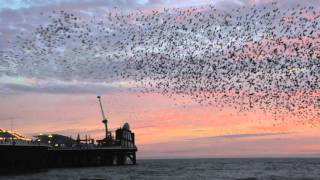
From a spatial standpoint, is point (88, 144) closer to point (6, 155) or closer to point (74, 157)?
point (74, 157)

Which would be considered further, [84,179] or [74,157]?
[74,157]

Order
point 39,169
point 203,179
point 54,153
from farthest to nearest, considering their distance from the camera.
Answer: point 54,153
point 39,169
point 203,179

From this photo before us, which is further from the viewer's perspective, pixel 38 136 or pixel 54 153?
pixel 38 136

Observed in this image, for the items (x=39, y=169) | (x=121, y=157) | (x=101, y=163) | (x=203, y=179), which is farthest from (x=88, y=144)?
(x=203, y=179)

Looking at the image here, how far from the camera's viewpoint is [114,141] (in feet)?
577

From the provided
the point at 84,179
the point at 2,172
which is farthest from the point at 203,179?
the point at 2,172

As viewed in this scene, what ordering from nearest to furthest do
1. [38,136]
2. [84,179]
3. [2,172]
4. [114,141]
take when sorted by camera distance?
1. [84,179]
2. [2,172]
3. [38,136]
4. [114,141]

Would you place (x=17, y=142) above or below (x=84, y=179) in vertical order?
above

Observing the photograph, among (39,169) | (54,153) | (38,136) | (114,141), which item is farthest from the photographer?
(114,141)

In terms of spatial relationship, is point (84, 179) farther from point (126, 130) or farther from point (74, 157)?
point (126, 130)

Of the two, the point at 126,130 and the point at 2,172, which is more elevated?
the point at 126,130

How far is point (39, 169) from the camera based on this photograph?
119 metres

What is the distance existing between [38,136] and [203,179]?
73.5m

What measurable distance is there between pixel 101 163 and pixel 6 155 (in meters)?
57.5
